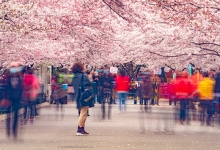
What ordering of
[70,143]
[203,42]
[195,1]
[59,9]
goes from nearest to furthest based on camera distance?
[70,143], [195,1], [59,9], [203,42]

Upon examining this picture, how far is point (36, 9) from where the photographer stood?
72.2 ft

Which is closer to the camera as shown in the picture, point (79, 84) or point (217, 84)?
point (79, 84)

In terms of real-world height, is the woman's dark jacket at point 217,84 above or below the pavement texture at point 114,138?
above

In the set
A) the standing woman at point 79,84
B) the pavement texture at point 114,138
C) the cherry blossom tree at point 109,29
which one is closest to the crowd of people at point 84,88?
the standing woman at point 79,84

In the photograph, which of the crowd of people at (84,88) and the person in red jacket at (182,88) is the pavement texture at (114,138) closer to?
the crowd of people at (84,88)

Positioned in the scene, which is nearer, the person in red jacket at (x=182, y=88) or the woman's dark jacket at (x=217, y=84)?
the person in red jacket at (x=182, y=88)

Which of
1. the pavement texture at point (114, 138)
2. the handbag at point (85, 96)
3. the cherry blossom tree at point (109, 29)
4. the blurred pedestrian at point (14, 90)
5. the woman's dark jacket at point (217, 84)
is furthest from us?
the woman's dark jacket at point (217, 84)

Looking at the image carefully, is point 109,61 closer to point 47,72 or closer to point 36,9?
A: point 47,72

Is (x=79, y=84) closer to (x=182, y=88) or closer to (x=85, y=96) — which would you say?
(x=85, y=96)

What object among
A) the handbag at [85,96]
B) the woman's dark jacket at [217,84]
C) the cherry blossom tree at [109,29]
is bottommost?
the handbag at [85,96]

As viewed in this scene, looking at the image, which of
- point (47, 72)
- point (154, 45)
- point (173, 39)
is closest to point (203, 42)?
point (173, 39)

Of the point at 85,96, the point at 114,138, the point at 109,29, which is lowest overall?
the point at 114,138

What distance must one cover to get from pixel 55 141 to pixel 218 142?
3785 millimetres

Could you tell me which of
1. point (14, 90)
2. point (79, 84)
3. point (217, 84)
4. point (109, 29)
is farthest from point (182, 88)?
point (109, 29)
